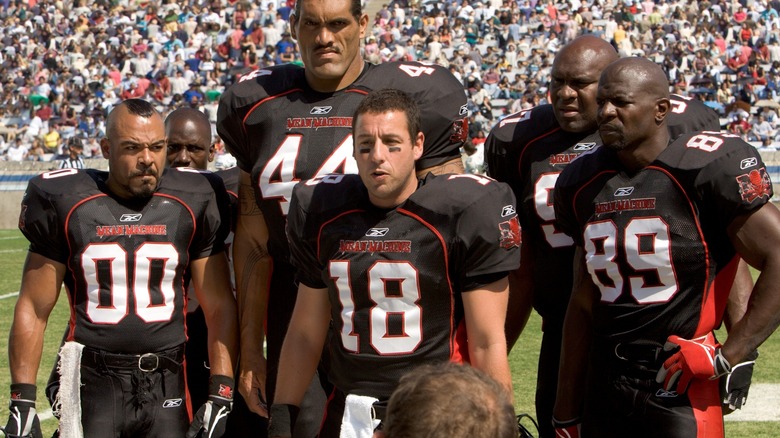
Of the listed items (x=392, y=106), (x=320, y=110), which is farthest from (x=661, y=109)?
(x=320, y=110)

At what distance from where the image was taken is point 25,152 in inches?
936

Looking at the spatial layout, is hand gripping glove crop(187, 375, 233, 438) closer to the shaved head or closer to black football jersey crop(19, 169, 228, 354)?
black football jersey crop(19, 169, 228, 354)

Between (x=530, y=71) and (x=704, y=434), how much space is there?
21475 millimetres

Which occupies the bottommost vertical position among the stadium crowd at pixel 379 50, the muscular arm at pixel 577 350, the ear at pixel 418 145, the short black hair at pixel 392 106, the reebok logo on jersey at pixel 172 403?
the stadium crowd at pixel 379 50

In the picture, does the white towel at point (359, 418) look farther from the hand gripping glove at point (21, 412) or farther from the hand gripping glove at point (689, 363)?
the hand gripping glove at point (21, 412)

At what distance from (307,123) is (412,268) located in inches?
38.0

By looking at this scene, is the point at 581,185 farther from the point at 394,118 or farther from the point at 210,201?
the point at 210,201

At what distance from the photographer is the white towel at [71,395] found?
423 centimetres

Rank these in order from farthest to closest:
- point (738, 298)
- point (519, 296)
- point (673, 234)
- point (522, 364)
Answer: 1. point (522, 364)
2. point (519, 296)
3. point (738, 298)
4. point (673, 234)

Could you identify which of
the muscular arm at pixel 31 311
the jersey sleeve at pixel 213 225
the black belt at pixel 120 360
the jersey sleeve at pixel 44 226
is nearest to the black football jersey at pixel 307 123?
the jersey sleeve at pixel 213 225

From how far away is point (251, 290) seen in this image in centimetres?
432

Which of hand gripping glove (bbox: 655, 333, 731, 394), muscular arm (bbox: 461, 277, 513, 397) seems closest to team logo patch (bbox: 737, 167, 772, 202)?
hand gripping glove (bbox: 655, 333, 731, 394)

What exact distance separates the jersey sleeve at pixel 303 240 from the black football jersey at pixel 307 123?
46cm

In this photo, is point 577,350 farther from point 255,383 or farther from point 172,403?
point 172,403
